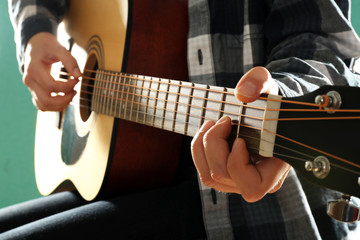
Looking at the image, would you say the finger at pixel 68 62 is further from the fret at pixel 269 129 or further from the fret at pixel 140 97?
the fret at pixel 269 129

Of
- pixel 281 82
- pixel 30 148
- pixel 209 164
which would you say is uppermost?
pixel 281 82

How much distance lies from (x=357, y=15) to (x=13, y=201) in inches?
70.9

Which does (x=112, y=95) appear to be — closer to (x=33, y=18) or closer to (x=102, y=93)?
(x=102, y=93)

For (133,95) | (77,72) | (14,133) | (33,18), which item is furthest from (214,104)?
(14,133)

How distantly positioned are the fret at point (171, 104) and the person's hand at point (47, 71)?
377 mm

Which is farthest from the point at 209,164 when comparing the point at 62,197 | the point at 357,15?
the point at 357,15

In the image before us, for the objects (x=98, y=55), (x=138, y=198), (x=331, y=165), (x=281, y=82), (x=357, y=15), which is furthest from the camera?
(x=357, y=15)

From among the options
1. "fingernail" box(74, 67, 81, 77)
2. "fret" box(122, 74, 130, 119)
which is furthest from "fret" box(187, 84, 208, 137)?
"fingernail" box(74, 67, 81, 77)

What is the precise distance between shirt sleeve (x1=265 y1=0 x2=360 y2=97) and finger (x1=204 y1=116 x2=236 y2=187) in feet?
0.53

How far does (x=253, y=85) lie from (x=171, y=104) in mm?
194

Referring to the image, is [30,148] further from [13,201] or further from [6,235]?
[6,235]

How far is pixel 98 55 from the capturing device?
→ 872 millimetres

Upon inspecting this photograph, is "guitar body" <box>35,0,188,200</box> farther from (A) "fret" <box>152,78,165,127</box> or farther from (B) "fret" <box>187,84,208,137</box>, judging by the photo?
(B) "fret" <box>187,84,208,137</box>

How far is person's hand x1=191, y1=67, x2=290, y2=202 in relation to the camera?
406mm
